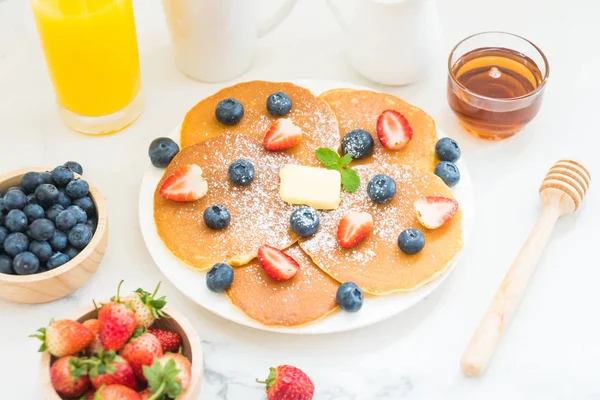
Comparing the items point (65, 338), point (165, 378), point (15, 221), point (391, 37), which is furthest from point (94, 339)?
point (391, 37)

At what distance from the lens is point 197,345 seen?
1387mm

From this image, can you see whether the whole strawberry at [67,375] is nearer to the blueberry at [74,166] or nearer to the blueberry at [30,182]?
the blueberry at [30,182]

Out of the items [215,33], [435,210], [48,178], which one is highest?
[215,33]

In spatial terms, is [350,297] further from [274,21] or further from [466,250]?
[274,21]

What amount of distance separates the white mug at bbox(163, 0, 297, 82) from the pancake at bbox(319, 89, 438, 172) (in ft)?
0.85

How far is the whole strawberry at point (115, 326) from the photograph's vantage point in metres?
1.31

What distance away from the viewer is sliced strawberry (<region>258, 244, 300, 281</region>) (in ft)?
5.24

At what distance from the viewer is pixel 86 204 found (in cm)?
164

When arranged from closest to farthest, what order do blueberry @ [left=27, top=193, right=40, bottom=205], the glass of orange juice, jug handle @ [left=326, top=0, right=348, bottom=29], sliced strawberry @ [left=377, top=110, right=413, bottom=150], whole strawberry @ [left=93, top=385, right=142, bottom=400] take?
whole strawberry @ [left=93, top=385, right=142, bottom=400] → blueberry @ [left=27, top=193, right=40, bottom=205] → the glass of orange juice → sliced strawberry @ [left=377, top=110, right=413, bottom=150] → jug handle @ [left=326, top=0, right=348, bottom=29]

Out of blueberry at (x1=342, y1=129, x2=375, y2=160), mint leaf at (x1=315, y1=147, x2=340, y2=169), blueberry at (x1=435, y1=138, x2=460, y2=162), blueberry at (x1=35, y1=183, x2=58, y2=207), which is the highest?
blueberry at (x1=435, y1=138, x2=460, y2=162)

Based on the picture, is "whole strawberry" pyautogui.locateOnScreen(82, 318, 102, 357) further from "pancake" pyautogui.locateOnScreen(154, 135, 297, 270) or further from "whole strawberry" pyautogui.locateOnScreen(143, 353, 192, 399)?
"pancake" pyautogui.locateOnScreen(154, 135, 297, 270)

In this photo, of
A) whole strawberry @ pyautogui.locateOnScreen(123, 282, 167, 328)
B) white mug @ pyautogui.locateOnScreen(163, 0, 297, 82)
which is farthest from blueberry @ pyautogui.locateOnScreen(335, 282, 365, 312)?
white mug @ pyautogui.locateOnScreen(163, 0, 297, 82)

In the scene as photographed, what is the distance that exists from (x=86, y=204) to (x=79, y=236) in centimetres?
9

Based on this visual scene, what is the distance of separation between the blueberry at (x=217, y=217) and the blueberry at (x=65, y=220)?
0.90 feet
